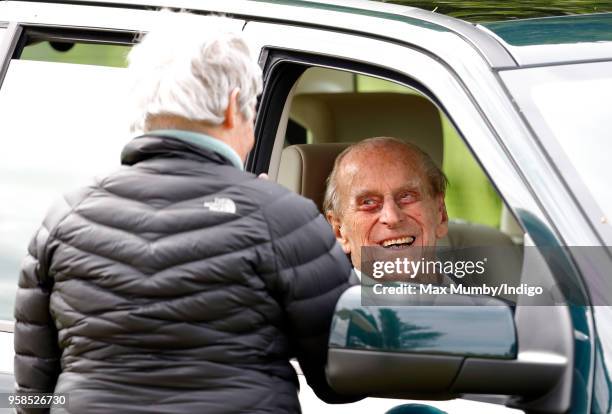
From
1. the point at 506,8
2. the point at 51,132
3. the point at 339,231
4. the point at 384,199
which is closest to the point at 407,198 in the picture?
the point at 384,199

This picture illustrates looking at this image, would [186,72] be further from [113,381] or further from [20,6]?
[20,6]

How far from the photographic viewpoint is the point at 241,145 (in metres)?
2.99

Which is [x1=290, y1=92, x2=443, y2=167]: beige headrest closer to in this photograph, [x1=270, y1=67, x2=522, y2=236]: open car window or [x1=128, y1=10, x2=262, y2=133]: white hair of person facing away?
[x1=270, y1=67, x2=522, y2=236]: open car window

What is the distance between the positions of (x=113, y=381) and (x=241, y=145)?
0.54 m

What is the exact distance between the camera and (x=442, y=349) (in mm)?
2699

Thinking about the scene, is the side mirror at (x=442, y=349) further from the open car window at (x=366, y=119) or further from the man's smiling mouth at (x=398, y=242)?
→ the open car window at (x=366, y=119)

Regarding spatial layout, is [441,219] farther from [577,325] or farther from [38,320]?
[38,320]

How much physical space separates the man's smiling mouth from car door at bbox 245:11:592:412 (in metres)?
0.61

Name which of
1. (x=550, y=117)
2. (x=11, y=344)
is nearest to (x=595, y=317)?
(x=550, y=117)

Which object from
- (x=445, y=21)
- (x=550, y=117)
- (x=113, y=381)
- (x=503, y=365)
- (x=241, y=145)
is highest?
(x=445, y=21)

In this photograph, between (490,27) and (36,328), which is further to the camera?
(490,27)

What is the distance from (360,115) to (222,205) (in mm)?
2708

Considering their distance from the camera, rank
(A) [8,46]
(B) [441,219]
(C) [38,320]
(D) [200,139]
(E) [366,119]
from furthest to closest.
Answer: (E) [366,119]
(B) [441,219]
(A) [8,46]
(C) [38,320]
(D) [200,139]

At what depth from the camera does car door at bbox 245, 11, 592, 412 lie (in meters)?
2.76
